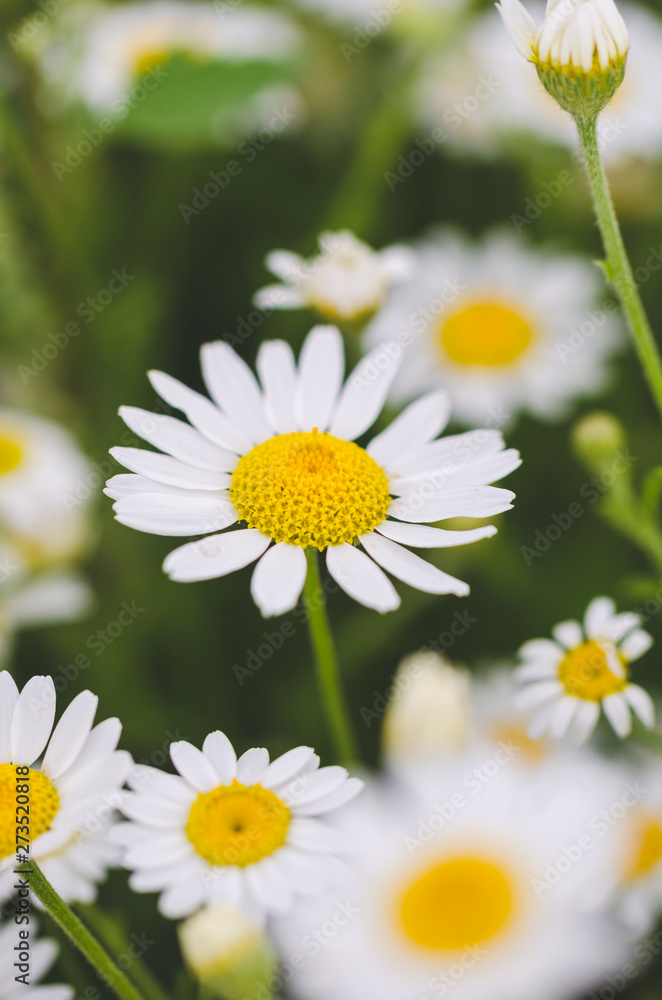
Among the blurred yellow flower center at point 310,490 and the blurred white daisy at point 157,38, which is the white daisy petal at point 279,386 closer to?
the blurred yellow flower center at point 310,490

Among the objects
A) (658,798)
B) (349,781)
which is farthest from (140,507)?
(658,798)

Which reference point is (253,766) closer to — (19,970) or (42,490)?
(19,970)

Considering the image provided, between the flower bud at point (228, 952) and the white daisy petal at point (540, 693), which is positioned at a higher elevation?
the white daisy petal at point (540, 693)

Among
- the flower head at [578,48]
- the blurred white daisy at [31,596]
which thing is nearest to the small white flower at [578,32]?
the flower head at [578,48]

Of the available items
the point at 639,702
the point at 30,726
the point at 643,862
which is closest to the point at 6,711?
the point at 30,726

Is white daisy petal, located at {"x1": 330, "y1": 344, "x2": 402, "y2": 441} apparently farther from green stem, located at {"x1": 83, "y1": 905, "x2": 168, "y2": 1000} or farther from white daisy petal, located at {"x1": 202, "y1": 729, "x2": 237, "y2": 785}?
green stem, located at {"x1": 83, "y1": 905, "x2": 168, "y2": 1000}

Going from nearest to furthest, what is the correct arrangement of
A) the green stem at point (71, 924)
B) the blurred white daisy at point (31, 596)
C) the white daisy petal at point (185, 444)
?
the green stem at point (71, 924)
the white daisy petal at point (185, 444)
the blurred white daisy at point (31, 596)
